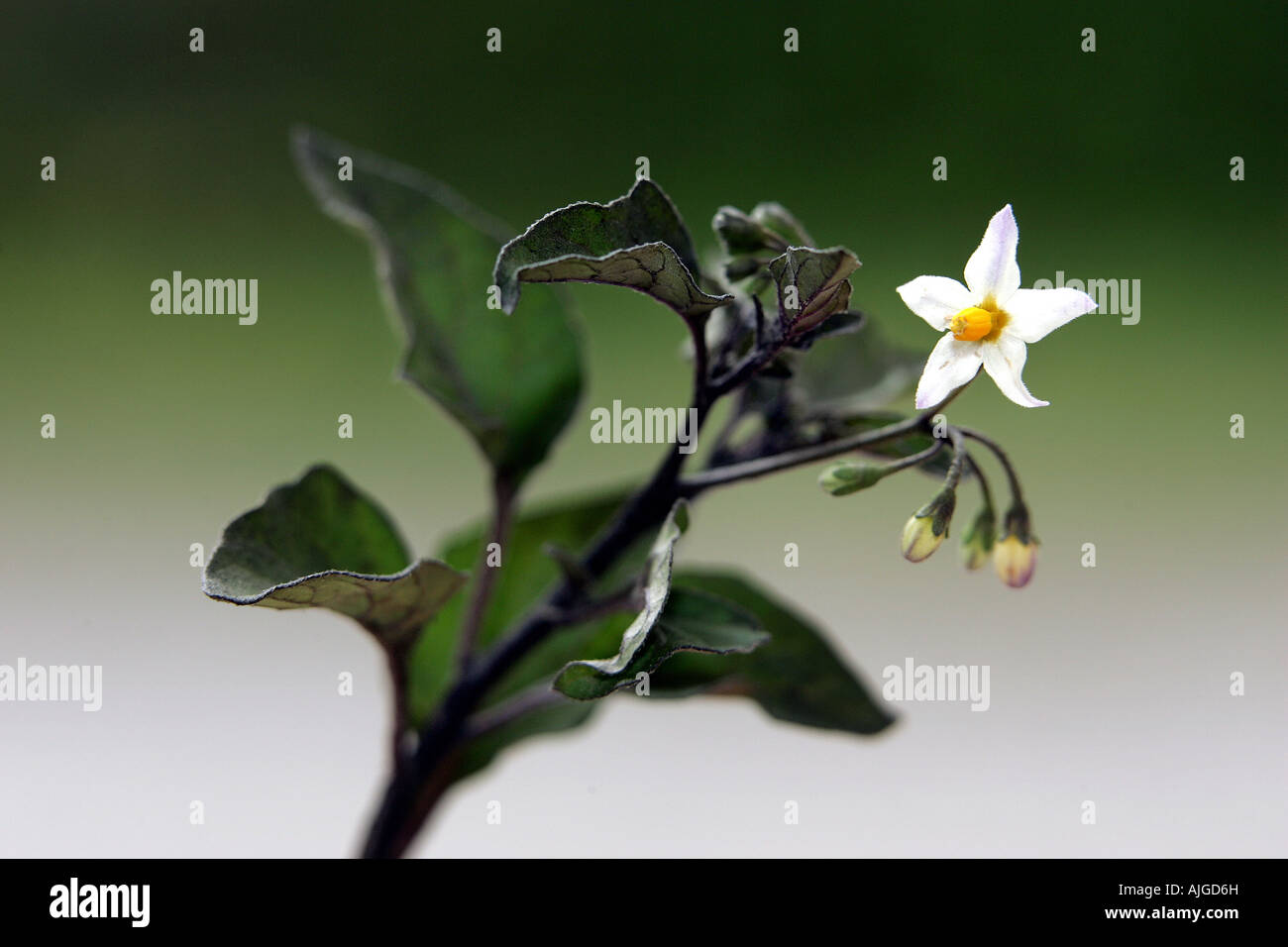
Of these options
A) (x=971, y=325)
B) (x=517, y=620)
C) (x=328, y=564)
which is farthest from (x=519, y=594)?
(x=971, y=325)

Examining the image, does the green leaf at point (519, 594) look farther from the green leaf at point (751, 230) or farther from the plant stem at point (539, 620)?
the green leaf at point (751, 230)

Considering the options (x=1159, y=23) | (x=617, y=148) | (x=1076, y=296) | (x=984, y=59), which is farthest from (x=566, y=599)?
(x=1159, y=23)

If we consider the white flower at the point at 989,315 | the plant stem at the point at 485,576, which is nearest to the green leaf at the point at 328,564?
the plant stem at the point at 485,576

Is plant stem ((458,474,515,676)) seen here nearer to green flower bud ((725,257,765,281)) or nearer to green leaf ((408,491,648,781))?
green leaf ((408,491,648,781))

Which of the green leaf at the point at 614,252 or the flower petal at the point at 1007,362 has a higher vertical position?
the green leaf at the point at 614,252

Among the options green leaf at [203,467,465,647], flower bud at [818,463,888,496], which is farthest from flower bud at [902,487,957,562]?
green leaf at [203,467,465,647]

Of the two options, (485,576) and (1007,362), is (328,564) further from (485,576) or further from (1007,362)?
(1007,362)
